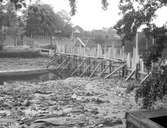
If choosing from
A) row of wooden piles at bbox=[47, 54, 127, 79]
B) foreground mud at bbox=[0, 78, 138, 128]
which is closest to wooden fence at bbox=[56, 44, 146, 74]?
row of wooden piles at bbox=[47, 54, 127, 79]

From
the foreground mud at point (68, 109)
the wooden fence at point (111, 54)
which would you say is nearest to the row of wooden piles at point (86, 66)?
the wooden fence at point (111, 54)

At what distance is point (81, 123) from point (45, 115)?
114cm

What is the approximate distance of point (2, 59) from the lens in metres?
23.2

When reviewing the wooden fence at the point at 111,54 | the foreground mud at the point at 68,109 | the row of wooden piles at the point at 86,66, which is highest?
the wooden fence at the point at 111,54

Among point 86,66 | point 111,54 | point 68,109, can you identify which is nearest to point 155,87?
point 68,109

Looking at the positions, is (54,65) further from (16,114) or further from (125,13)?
(125,13)

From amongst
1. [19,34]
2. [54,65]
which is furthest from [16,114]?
[19,34]

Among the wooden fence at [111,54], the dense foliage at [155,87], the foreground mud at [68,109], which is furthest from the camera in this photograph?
the wooden fence at [111,54]

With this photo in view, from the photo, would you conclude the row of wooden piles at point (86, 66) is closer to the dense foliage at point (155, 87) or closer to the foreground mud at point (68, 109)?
the foreground mud at point (68, 109)

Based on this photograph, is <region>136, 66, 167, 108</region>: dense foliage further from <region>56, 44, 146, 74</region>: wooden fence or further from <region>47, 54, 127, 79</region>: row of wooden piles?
<region>47, 54, 127, 79</region>: row of wooden piles

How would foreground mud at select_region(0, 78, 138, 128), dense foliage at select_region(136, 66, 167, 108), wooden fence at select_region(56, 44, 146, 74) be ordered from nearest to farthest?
dense foliage at select_region(136, 66, 167, 108) → foreground mud at select_region(0, 78, 138, 128) → wooden fence at select_region(56, 44, 146, 74)

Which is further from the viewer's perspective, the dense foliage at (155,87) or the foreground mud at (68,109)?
the foreground mud at (68,109)

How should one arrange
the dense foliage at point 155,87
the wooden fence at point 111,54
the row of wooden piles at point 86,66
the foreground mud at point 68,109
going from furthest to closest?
1. the row of wooden piles at point 86,66
2. the wooden fence at point 111,54
3. the foreground mud at point 68,109
4. the dense foliage at point 155,87

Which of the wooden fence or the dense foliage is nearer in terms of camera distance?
the dense foliage
